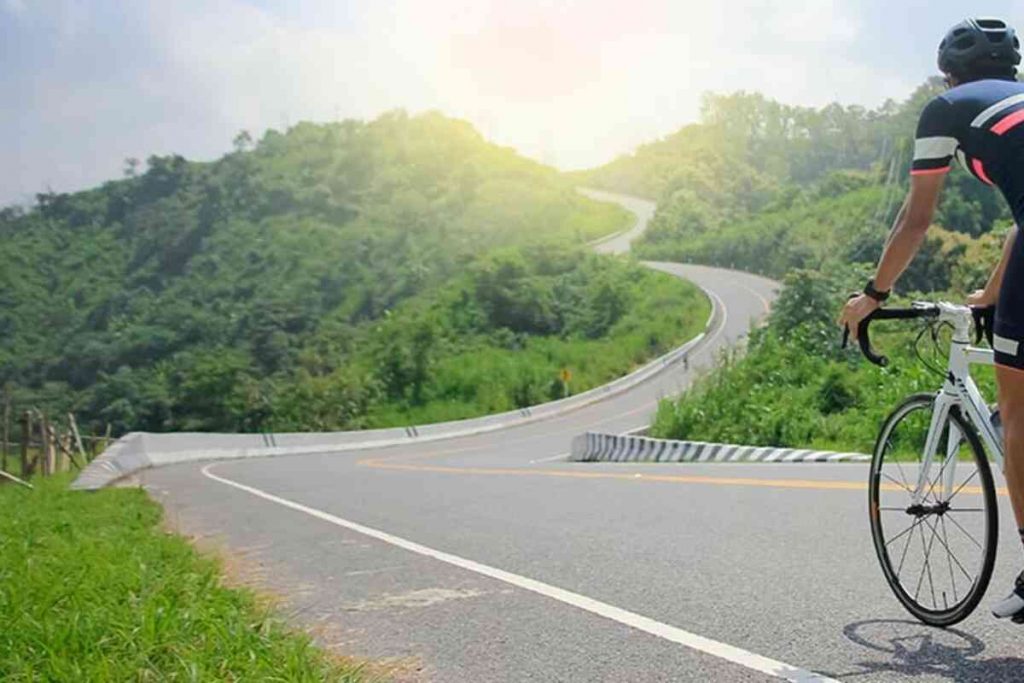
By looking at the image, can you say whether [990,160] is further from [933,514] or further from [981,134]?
[933,514]

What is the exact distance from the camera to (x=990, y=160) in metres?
3.30

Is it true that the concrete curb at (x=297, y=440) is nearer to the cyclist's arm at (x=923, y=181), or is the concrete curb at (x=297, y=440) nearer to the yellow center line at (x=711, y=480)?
the yellow center line at (x=711, y=480)

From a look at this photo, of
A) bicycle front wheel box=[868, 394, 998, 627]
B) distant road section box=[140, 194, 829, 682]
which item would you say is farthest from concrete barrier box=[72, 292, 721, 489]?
bicycle front wheel box=[868, 394, 998, 627]

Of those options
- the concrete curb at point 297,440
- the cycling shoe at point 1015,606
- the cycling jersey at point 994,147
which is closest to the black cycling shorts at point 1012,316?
the cycling jersey at point 994,147

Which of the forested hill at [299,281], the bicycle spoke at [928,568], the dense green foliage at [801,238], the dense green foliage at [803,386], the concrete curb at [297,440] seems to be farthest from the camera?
the forested hill at [299,281]

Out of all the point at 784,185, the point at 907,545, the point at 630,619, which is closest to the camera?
the point at 907,545

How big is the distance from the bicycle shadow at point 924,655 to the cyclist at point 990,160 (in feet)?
0.64

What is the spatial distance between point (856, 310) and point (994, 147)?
2.31 feet

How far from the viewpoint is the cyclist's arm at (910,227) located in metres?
3.35

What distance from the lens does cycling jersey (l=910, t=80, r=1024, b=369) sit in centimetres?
324

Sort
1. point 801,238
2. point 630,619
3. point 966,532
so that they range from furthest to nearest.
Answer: point 801,238 < point 630,619 < point 966,532

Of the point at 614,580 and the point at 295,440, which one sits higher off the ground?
the point at 614,580

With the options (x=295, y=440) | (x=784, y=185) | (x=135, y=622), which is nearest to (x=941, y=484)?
(x=135, y=622)

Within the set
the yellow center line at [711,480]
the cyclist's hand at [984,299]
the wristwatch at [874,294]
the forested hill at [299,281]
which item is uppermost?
the forested hill at [299,281]
